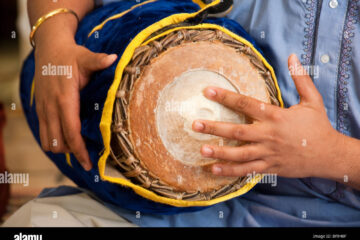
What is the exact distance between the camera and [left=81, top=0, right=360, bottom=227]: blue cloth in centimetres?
72

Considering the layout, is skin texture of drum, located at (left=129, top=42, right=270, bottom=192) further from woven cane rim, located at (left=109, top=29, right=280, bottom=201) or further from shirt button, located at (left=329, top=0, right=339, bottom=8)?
shirt button, located at (left=329, top=0, right=339, bottom=8)

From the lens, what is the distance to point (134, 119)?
611mm

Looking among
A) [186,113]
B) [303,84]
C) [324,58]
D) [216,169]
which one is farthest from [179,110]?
[324,58]

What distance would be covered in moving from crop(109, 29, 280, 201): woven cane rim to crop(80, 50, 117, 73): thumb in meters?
0.04

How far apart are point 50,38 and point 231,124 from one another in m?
0.44

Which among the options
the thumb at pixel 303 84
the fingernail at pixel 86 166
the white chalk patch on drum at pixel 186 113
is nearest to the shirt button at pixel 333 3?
the thumb at pixel 303 84

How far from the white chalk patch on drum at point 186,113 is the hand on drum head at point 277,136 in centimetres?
2

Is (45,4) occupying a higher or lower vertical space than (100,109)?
higher

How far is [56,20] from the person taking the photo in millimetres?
819

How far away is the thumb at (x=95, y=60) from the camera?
0.63 meters

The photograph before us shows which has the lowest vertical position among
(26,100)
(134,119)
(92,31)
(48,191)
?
(48,191)

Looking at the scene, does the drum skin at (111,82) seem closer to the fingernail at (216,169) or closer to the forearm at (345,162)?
the fingernail at (216,169)
